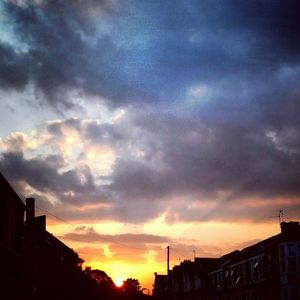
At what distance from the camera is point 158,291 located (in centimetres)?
10575

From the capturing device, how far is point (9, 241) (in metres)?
21.9

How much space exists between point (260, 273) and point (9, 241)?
1065 inches

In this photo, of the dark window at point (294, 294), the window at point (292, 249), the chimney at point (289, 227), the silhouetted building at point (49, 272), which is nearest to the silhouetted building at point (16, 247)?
the silhouetted building at point (49, 272)

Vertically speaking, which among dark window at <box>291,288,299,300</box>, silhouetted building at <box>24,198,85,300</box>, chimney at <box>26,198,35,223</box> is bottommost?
dark window at <box>291,288,299,300</box>

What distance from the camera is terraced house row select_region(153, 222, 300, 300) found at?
34.9 m

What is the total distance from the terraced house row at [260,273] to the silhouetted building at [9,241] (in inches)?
909

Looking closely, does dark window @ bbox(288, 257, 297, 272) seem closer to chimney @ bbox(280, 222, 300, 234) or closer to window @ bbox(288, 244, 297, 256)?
window @ bbox(288, 244, 297, 256)

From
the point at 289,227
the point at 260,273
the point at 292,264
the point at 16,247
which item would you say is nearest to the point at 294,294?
the point at 292,264

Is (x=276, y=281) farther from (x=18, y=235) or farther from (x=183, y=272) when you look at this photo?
(x=183, y=272)

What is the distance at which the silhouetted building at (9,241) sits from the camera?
812 inches

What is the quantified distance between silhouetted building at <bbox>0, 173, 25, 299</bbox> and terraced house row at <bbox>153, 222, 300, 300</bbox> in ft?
75.7

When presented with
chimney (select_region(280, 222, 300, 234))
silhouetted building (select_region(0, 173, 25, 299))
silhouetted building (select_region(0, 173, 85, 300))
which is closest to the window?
chimney (select_region(280, 222, 300, 234))

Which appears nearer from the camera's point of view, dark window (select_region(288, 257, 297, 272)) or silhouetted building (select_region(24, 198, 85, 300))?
dark window (select_region(288, 257, 297, 272))

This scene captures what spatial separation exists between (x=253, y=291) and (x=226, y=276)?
393 inches
